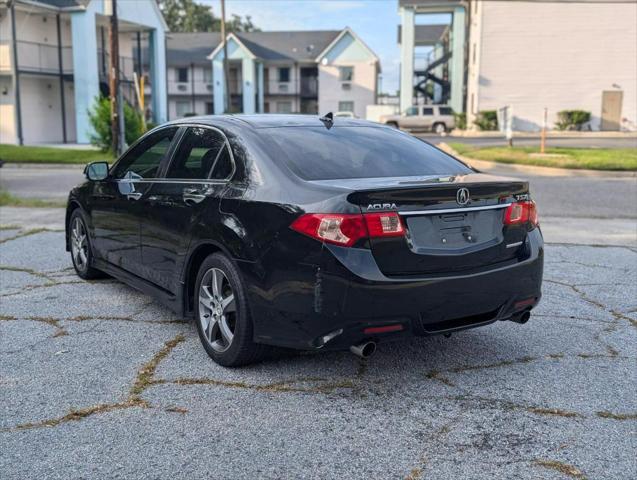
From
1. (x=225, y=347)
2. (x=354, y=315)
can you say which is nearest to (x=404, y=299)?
(x=354, y=315)

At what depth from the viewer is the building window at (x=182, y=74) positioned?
190 feet

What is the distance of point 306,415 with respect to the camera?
3.72 meters

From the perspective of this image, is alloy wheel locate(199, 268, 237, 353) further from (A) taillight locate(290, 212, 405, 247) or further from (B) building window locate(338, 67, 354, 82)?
(B) building window locate(338, 67, 354, 82)

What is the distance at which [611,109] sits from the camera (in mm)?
40469

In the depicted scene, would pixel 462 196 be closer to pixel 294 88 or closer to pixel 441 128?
pixel 441 128

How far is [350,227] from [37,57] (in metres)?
33.9

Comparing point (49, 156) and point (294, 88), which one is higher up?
point (294, 88)

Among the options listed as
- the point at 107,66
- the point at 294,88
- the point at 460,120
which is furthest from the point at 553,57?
the point at 107,66

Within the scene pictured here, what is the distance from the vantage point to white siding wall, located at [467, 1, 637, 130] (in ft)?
131

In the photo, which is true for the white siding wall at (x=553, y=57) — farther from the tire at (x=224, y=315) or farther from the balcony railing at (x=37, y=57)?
the tire at (x=224, y=315)

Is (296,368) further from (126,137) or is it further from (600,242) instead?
(126,137)

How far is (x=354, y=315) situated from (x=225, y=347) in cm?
110

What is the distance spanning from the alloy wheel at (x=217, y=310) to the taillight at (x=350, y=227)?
0.81 meters

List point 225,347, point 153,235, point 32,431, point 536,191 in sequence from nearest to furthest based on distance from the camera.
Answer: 1. point 32,431
2. point 225,347
3. point 153,235
4. point 536,191
